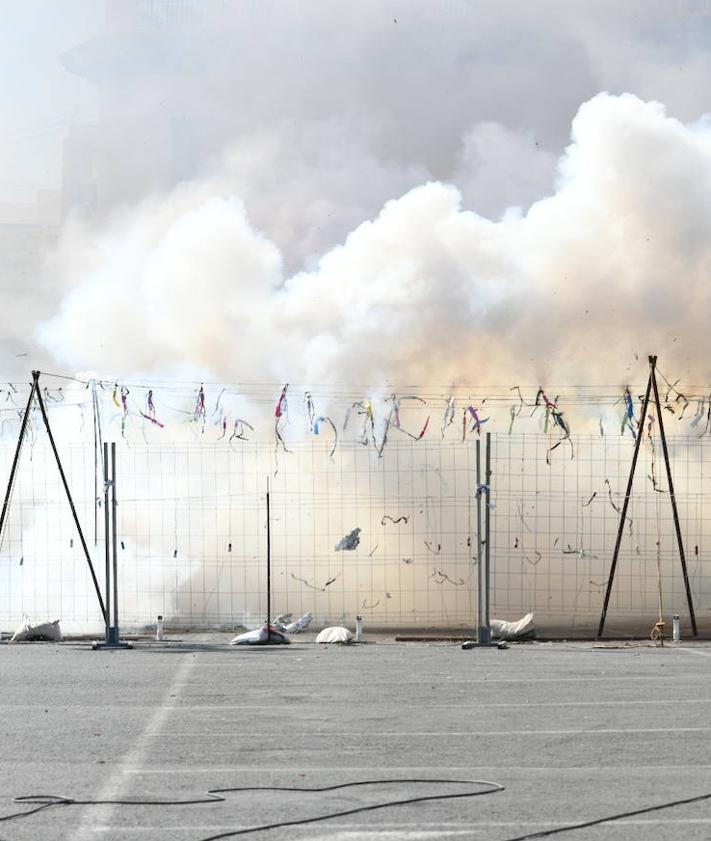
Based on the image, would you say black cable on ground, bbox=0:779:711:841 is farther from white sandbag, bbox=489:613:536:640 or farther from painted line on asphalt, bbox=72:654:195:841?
white sandbag, bbox=489:613:536:640

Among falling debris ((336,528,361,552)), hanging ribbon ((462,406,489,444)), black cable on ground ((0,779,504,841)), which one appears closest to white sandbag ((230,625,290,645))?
falling debris ((336,528,361,552))

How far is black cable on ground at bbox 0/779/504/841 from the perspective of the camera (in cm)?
819

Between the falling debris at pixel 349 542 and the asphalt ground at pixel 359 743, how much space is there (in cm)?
546

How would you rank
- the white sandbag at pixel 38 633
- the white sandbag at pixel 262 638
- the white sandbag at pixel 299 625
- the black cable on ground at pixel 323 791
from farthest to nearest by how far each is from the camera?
the white sandbag at pixel 299 625 < the white sandbag at pixel 38 633 < the white sandbag at pixel 262 638 < the black cable on ground at pixel 323 791

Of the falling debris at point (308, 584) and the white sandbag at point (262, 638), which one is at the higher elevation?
the falling debris at point (308, 584)

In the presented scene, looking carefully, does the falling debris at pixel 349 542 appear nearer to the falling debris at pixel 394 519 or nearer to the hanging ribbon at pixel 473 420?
the falling debris at pixel 394 519

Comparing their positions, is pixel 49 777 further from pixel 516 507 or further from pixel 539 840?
pixel 516 507

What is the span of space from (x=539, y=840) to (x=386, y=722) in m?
4.80

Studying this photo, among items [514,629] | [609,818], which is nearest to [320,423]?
[514,629]

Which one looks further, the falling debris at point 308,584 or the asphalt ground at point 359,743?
the falling debris at point 308,584

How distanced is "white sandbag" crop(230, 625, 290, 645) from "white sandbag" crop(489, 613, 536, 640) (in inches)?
134

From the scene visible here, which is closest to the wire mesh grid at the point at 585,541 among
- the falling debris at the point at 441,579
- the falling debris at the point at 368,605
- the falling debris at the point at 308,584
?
the falling debris at the point at 441,579

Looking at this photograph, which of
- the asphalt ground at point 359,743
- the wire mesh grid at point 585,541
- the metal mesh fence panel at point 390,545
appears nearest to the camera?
the asphalt ground at point 359,743

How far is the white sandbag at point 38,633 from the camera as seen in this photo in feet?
73.3
